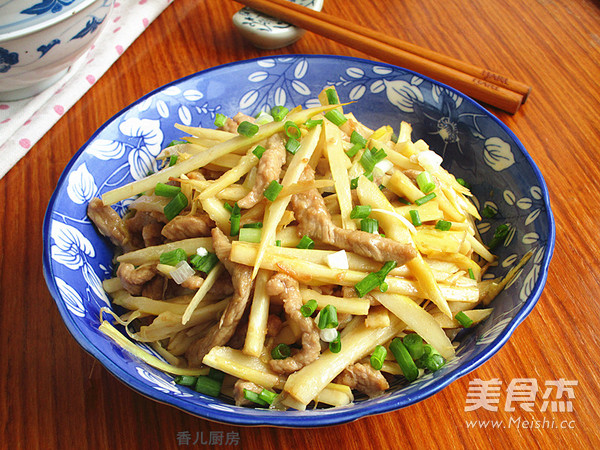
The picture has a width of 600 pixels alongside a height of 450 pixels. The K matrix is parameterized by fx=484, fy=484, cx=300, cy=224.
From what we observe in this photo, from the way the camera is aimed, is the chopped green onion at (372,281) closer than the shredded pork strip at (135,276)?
Yes

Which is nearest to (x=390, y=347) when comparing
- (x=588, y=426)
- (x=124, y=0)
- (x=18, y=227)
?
(x=588, y=426)

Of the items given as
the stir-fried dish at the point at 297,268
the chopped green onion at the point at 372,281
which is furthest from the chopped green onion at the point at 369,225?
the chopped green onion at the point at 372,281

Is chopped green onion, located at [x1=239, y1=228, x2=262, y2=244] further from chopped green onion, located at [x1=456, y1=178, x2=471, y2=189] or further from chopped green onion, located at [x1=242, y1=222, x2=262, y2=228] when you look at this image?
chopped green onion, located at [x1=456, y1=178, x2=471, y2=189]

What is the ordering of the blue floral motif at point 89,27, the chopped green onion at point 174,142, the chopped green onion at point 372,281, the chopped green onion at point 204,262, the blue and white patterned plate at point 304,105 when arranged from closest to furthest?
the blue and white patterned plate at point 304,105
the chopped green onion at point 372,281
the chopped green onion at point 204,262
the chopped green onion at point 174,142
the blue floral motif at point 89,27

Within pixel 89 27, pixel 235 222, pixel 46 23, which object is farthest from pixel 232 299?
pixel 89 27

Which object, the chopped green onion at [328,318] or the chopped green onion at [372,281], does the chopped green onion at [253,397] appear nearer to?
the chopped green onion at [328,318]

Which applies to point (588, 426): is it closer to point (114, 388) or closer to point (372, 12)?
point (114, 388)

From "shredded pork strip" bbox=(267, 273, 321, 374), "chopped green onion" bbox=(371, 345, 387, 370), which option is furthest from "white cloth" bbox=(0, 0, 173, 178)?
"chopped green onion" bbox=(371, 345, 387, 370)
